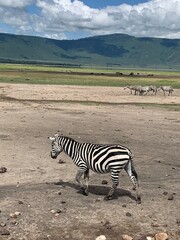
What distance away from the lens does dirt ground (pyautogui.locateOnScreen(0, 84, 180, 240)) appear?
11.1m

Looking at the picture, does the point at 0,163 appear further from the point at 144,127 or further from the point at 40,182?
the point at 144,127

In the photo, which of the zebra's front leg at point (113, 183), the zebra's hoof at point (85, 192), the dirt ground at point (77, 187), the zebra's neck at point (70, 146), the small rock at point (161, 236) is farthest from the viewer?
the zebra's neck at point (70, 146)

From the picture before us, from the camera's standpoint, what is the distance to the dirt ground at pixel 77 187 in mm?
11094

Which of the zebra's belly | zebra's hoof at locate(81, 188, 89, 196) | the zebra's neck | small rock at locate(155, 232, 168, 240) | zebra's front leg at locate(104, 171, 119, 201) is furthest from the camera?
the zebra's neck

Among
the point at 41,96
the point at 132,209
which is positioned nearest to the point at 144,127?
the point at 132,209

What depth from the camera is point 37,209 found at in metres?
12.2

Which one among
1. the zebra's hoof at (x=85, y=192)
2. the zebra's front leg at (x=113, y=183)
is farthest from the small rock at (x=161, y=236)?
the zebra's hoof at (x=85, y=192)

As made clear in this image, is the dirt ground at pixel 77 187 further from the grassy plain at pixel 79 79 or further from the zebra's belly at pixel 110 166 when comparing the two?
the grassy plain at pixel 79 79

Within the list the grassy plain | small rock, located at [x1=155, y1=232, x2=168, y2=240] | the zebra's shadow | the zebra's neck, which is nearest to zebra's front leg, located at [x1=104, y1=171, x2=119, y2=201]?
the zebra's shadow

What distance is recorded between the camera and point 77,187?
1456 centimetres

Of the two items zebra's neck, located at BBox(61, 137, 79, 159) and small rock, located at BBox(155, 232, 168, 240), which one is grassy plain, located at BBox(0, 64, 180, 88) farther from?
small rock, located at BBox(155, 232, 168, 240)

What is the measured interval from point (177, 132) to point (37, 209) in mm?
16752

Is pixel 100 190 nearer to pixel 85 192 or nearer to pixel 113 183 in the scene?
pixel 85 192

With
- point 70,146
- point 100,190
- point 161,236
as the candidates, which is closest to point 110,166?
point 100,190
